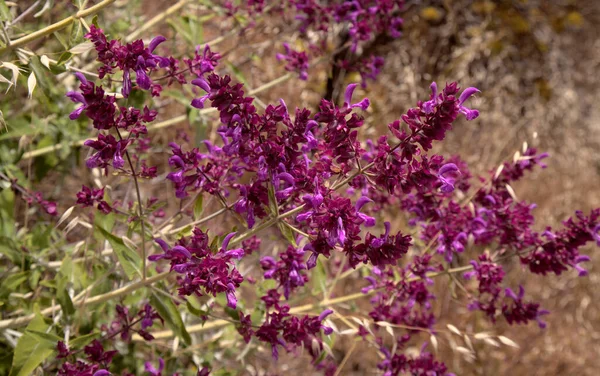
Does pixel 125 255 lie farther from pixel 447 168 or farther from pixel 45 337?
pixel 447 168

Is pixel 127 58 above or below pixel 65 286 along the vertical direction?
above

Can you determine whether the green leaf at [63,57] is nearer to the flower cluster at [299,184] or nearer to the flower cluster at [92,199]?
the flower cluster at [299,184]

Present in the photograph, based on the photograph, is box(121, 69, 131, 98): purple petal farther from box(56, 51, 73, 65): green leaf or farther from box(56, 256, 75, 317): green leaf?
box(56, 256, 75, 317): green leaf

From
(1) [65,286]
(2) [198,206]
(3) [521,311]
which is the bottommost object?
(3) [521,311]

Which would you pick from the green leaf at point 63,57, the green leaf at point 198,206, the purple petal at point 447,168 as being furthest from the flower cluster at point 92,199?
the purple petal at point 447,168

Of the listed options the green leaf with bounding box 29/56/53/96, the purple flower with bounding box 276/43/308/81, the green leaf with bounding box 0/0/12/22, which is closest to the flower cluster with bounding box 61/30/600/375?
the green leaf with bounding box 29/56/53/96

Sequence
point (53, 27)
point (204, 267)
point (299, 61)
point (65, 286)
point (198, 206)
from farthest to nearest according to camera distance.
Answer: point (299, 61)
point (65, 286)
point (198, 206)
point (53, 27)
point (204, 267)

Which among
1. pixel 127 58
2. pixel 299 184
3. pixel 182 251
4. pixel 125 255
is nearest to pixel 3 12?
pixel 127 58
